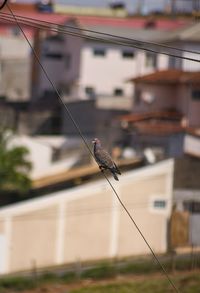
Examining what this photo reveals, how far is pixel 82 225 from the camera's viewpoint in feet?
78.5

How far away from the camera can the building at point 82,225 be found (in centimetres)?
2352

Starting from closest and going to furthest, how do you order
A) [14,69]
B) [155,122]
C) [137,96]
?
[155,122] → [137,96] → [14,69]

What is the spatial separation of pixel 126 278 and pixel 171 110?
49.3 ft

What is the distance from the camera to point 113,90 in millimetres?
41719

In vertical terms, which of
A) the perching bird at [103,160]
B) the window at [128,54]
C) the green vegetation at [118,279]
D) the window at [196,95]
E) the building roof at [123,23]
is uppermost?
the perching bird at [103,160]

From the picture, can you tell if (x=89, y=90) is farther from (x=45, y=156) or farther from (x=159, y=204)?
(x=159, y=204)

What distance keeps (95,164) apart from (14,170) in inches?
103

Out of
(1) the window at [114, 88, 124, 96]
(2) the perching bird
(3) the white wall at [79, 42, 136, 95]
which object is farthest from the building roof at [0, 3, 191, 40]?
(2) the perching bird

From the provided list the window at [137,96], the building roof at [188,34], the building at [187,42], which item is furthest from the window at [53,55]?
the window at [137,96]

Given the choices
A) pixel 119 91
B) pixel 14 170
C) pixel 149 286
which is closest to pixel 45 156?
pixel 14 170

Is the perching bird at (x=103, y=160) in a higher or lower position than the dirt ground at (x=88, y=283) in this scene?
higher

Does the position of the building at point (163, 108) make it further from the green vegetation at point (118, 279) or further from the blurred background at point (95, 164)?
the green vegetation at point (118, 279)

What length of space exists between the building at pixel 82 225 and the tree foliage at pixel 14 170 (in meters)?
4.02

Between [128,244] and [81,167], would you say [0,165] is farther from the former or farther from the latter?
[128,244]
